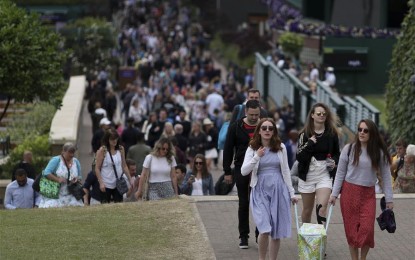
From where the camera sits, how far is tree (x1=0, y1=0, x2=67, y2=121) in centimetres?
2234

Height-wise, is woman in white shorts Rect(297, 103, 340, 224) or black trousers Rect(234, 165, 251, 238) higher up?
woman in white shorts Rect(297, 103, 340, 224)

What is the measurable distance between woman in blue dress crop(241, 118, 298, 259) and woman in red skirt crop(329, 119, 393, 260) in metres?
0.49

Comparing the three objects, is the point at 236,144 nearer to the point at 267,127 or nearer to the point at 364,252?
the point at 267,127

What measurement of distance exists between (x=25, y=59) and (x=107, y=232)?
949 cm

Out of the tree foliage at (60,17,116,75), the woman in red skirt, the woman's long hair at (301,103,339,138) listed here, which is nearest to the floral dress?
the woman's long hair at (301,103,339,138)

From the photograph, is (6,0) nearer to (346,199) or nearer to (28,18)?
(28,18)

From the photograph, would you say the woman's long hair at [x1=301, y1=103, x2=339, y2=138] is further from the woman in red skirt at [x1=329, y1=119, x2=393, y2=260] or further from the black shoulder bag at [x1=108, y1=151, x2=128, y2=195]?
the black shoulder bag at [x1=108, y1=151, x2=128, y2=195]

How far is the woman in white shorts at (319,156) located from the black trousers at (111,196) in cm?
406

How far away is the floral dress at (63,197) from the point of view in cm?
1616

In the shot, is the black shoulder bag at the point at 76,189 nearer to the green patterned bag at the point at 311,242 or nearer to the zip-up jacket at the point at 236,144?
the zip-up jacket at the point at 236,144

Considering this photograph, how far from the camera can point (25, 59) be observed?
22500 millimetres

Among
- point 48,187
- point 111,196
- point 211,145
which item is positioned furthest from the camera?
point 211,145

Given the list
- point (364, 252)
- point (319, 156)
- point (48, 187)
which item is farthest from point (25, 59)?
point (364, 252)

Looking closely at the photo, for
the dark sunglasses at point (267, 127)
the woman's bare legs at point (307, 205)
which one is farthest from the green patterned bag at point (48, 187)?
the dark sunglasses at point (267, 127)
